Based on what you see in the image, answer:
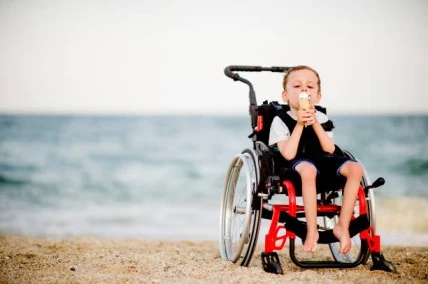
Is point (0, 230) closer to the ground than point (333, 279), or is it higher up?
closer to the ground

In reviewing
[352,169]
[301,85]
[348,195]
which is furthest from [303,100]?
[348,195]

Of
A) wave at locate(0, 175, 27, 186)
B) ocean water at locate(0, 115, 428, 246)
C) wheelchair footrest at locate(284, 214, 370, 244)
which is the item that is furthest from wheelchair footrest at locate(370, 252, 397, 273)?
wave at locate(0, 175, 27, 186)

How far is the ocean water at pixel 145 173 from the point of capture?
8.17m

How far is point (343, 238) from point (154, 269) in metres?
1.20

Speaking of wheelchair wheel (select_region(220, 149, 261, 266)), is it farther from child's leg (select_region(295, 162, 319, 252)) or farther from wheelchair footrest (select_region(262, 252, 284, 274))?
child's leg (select_region(295, 162, 319, 252))

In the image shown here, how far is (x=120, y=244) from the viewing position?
552cm

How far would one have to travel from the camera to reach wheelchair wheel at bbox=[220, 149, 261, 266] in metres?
3.51

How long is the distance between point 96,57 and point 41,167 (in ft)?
12.4

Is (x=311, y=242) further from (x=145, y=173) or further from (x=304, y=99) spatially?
(x=145, y=173)

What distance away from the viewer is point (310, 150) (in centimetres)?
362

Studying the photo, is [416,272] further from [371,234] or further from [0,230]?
[0,230]

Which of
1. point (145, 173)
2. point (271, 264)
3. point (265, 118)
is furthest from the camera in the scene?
point (145, 173)

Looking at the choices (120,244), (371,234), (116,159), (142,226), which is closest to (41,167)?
(116,159)

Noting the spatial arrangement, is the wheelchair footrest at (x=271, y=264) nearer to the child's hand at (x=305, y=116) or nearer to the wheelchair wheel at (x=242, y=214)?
the wheelchair wheel at (x=242, y=214)
